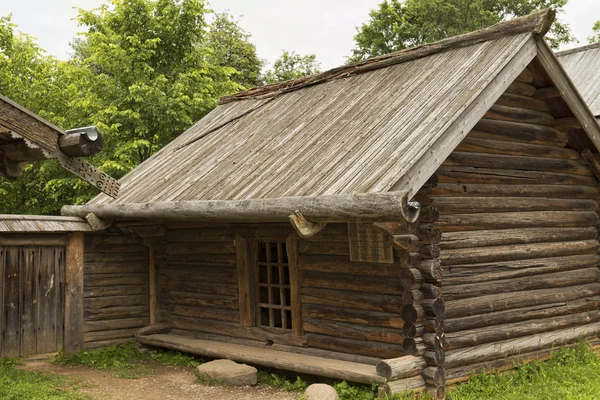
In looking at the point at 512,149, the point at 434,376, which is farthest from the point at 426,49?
the point at 434,376

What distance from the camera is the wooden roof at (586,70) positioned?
1666 cm

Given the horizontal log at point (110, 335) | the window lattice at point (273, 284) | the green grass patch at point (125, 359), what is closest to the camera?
the window lattice at point (273, 284)

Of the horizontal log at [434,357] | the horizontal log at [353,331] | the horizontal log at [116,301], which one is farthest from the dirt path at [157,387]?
the horizontal log at [434,357]

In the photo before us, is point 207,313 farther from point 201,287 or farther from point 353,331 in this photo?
point 353,331

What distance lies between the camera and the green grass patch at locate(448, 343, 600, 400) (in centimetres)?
819

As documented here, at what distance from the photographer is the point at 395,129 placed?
28.9 ft

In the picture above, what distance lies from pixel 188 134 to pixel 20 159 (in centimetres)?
667

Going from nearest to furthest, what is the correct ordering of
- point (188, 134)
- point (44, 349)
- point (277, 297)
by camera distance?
point (277, 297) → point (44, 349) → point (188, 134)

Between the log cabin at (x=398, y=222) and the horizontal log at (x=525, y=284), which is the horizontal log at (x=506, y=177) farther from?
the horizontal log at (x=525, y=284)

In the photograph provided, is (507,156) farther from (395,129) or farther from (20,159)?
(20,159)

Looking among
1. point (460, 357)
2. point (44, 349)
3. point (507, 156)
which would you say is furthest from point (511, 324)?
point (44, 349)

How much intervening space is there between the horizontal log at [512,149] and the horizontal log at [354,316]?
2369 millimetres

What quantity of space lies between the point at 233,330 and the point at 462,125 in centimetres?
501

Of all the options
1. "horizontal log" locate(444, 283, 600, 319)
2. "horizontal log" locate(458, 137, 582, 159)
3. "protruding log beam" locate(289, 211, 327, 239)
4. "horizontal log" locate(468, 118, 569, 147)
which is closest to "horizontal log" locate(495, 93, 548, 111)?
"horizontal log" locate(468, 118, 569, 147)
